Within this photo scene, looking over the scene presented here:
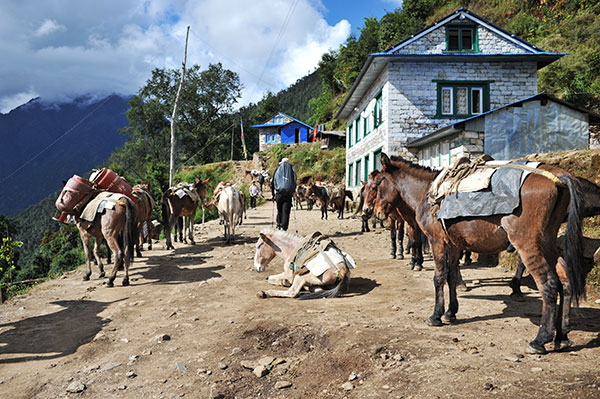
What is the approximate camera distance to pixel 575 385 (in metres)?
2.60

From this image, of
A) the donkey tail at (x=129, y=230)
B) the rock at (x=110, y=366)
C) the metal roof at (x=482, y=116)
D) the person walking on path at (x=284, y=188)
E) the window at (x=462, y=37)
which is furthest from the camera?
the window at (x=462, y=37)

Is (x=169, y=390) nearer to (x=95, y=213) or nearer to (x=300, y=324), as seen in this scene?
(x=300, y=324)

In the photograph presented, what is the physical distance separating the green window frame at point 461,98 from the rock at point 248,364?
15.8m

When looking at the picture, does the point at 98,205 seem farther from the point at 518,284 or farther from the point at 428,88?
the point at 428,88

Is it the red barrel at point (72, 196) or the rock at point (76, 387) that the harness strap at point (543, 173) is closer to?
the rock at point (76, 387)

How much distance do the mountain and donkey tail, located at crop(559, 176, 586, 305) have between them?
29254 mm

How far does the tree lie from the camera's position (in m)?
45.8

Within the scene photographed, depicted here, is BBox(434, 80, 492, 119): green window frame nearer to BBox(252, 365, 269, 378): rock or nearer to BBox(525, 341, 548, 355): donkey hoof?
BBox(525, 341, 548, 355): donkey hoof

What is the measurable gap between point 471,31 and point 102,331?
63.6ft

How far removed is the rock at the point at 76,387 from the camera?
10.9ft

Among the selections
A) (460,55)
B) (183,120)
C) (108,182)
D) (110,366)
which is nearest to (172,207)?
(108,182)

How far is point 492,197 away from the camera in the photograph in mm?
3717

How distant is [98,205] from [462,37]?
17.5 metres

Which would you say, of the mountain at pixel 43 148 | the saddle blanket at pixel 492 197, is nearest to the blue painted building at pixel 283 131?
the mountain at pixel 43 148
